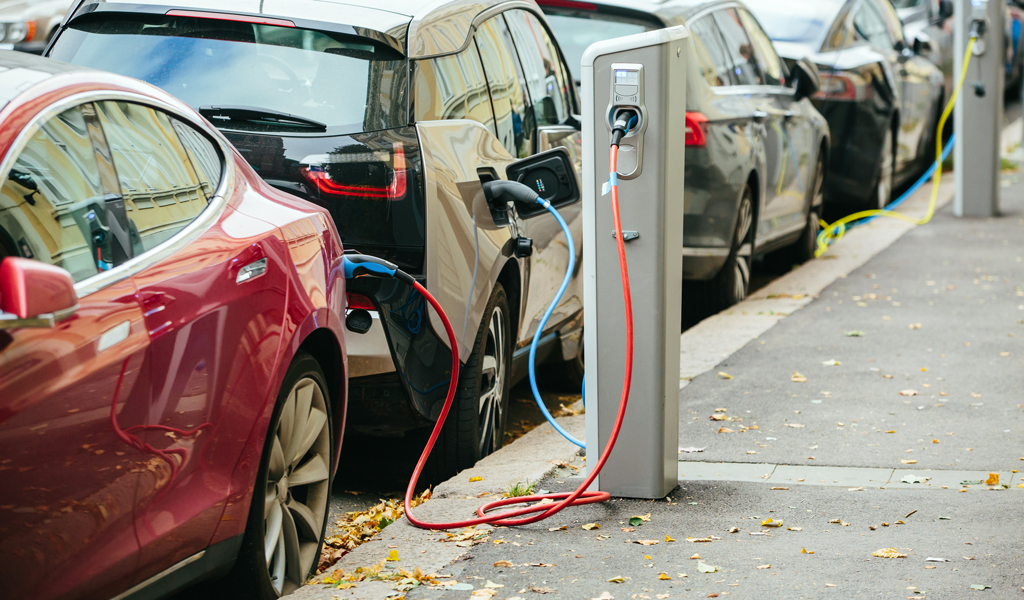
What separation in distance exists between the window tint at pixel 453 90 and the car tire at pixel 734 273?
346cm

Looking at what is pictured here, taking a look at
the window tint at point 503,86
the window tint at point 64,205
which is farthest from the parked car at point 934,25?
the window tint at point 64,205

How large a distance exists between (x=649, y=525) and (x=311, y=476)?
44.9 inches

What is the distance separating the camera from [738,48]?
9.17 meters

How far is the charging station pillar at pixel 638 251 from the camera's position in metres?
Answer: 4.35

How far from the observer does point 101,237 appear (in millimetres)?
3096

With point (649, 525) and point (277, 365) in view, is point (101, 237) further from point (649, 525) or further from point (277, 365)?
point (649, 525)

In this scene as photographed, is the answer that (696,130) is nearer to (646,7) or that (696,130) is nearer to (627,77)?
(646,7)

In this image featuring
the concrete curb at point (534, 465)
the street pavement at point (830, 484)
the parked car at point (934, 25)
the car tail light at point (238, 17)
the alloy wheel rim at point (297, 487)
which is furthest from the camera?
the parked car at point (934, 25)

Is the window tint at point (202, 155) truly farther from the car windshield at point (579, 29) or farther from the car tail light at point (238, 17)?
the car windshield at point (579, 29)

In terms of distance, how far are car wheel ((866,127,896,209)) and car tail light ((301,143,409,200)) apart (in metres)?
8.93

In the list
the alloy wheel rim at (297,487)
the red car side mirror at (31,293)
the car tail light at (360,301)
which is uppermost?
the red car side mirror at (31,293)

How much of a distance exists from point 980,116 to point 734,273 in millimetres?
5327

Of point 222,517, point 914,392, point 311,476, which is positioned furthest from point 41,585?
point 914,392

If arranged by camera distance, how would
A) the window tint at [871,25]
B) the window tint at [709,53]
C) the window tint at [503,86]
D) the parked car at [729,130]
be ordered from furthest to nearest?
the window tint at [871,25] → the window tint at [709,53] → the parked car at [729,130] → the window tint at [503,86]
